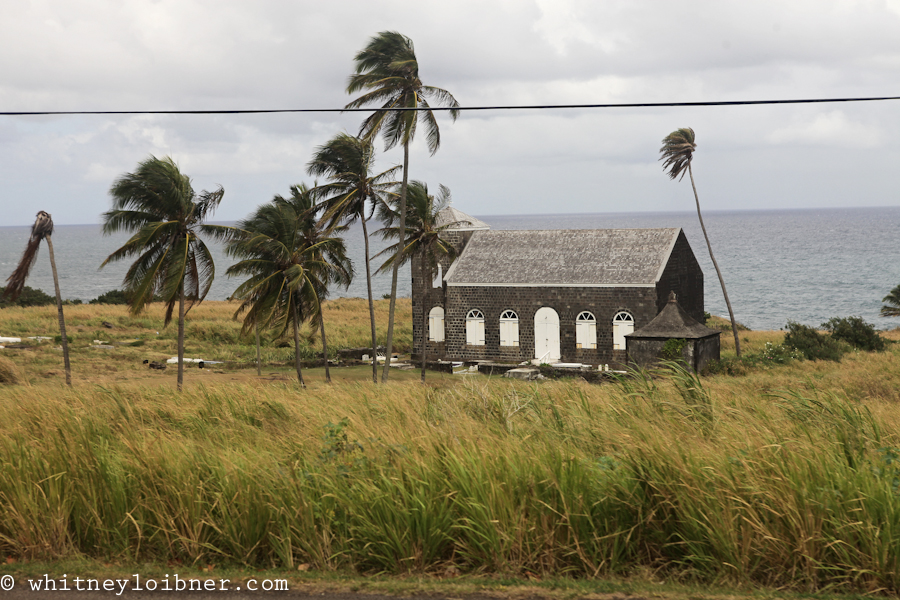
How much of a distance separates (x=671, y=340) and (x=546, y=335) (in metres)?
6.47

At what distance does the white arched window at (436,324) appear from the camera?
37688mm

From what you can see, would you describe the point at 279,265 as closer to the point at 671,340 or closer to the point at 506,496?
the point at 671,340

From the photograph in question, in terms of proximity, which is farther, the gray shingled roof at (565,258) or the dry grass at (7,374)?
the gray shingled roof at (565,258)

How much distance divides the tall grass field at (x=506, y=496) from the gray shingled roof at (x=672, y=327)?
22128 millimetres

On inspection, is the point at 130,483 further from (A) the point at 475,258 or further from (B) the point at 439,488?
(A) the point at 475,258

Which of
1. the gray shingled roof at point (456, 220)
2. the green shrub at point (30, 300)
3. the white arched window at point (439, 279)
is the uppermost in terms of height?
the gray shingled roof at point (456, 220)

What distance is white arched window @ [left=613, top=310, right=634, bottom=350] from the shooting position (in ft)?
108

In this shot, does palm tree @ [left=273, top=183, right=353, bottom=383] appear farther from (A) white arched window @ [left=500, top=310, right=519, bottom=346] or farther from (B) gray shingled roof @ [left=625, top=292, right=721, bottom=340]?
(B) gray shingled roof @ [left=625, top=292, right=721, bottom=340]

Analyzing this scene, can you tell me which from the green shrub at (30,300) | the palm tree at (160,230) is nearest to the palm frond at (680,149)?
the palm tree at (160,230)

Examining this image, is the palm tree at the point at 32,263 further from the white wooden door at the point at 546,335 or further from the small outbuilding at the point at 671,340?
the small outbuilding at the point at 671,340

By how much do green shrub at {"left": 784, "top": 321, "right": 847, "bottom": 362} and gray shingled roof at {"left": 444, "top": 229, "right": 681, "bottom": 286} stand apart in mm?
9071

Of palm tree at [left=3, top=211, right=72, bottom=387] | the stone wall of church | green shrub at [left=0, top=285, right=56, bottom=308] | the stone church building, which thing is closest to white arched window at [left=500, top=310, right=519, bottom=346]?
the stone church building

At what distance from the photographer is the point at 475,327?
36312 mm

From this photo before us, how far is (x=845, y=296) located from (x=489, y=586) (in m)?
107
